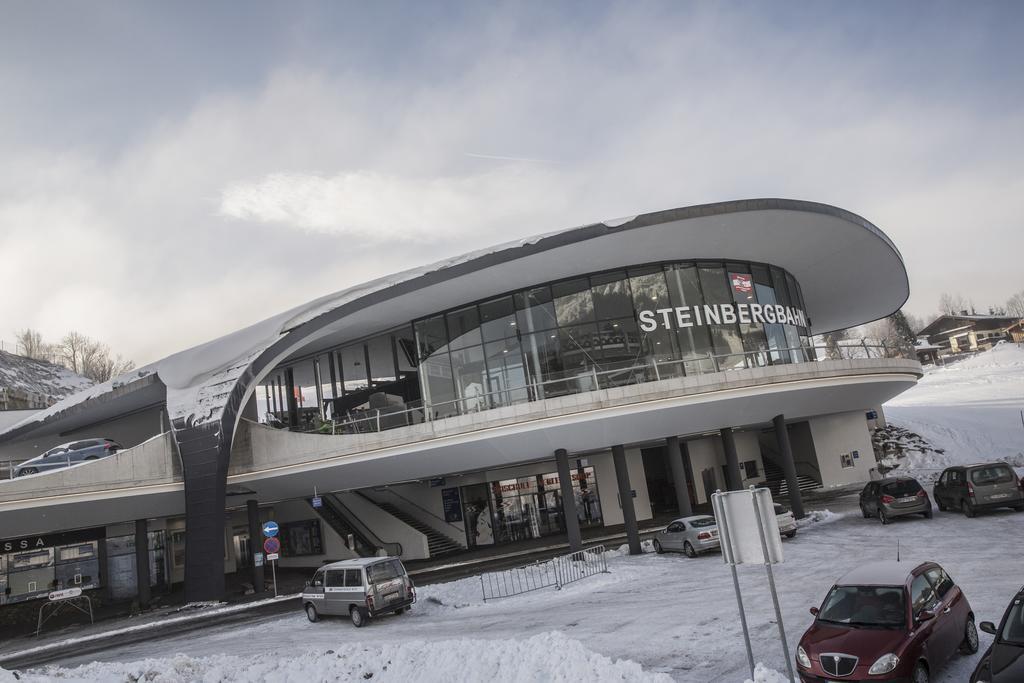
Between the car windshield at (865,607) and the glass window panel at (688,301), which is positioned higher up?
the glass window panel at (688,301)

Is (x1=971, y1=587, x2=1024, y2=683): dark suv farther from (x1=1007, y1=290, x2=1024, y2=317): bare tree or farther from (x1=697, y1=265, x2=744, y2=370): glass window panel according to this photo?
(x1=1007, y1=290, x2=1024, y2=317): bare tree

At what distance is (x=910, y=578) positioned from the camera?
9.56m

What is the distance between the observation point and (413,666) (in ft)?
38.7

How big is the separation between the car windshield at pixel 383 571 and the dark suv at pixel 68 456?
15.9 meters

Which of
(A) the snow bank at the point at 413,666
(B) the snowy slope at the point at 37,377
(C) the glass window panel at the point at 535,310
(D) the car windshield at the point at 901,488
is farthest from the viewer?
(B) the snowy slope at the point at 37,377

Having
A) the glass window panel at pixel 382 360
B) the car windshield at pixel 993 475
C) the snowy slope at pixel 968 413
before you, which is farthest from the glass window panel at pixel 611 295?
the snowy slope at pixel 968 413

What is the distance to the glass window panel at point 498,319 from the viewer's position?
93.5 feet

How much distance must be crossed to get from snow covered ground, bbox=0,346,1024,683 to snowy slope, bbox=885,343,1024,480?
21.6 metres

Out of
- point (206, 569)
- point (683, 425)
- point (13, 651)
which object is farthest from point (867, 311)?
point (13, 651)

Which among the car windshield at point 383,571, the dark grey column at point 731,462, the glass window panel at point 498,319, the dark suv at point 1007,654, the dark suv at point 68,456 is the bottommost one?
the dark suv at point 1007,654

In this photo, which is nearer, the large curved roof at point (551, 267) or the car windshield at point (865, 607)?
the car windshield at point (865, 607)

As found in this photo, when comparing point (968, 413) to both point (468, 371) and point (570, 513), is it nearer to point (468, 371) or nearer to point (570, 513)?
point (570, 513)

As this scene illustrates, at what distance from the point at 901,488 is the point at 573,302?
13.4 metres

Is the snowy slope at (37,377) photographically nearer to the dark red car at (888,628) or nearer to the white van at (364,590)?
the white van at (364,590)
